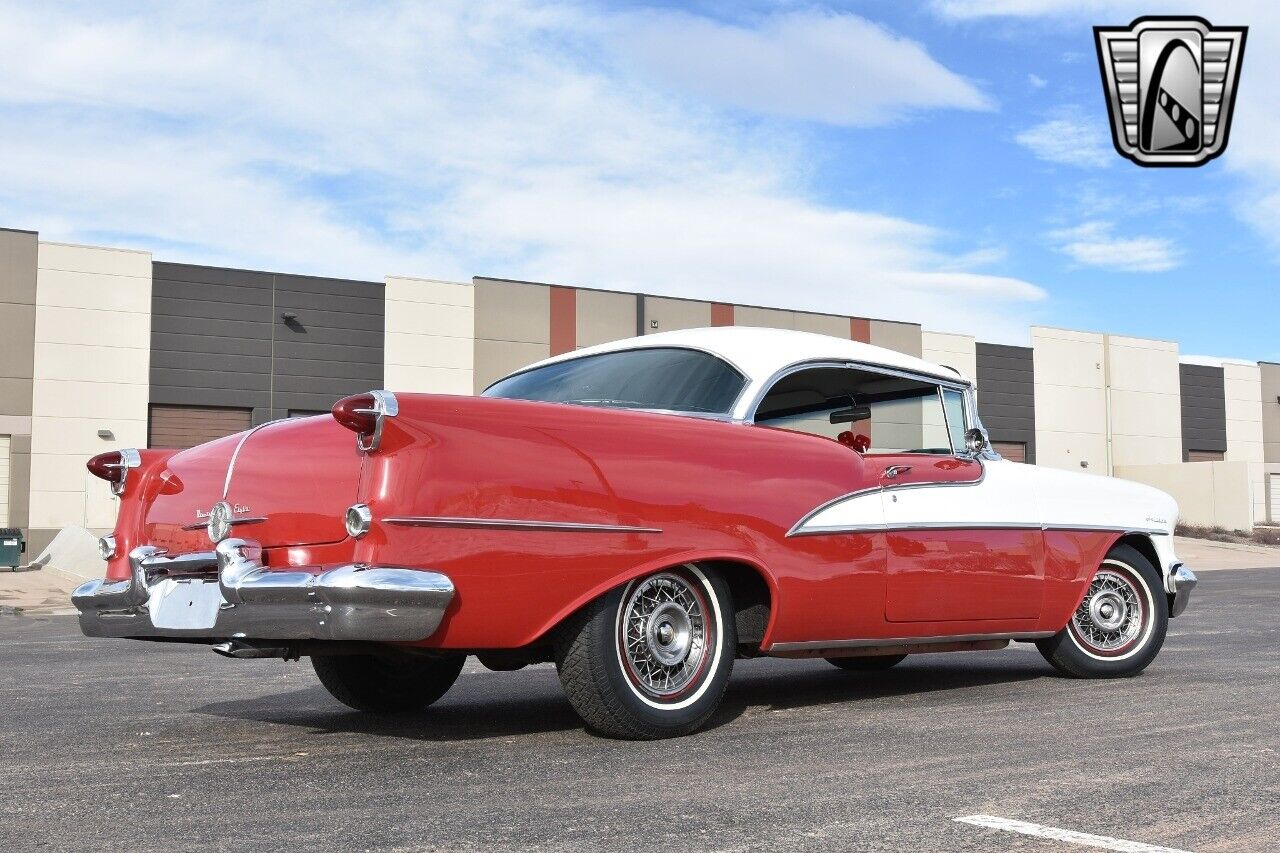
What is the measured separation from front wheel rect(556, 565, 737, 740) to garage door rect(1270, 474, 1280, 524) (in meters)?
51.4

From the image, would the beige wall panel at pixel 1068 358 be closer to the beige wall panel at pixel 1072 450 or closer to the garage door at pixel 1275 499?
the beige wall panel at pixel 1072 450

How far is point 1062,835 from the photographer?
3.39 metres

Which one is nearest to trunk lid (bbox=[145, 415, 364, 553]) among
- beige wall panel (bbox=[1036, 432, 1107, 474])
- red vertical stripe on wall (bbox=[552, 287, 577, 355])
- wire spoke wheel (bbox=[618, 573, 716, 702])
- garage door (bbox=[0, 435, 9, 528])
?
wire spoke wheel (bbox=[618, 573, 716, 702])

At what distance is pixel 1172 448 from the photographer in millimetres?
50125

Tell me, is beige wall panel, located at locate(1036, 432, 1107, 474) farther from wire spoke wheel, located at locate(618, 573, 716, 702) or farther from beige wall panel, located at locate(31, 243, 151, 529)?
Result: wire spoke wheel, located at locate(618, 573, 716, 702)

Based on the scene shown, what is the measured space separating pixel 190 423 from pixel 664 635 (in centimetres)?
2980

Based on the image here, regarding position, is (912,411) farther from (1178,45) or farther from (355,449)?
(1178,45)

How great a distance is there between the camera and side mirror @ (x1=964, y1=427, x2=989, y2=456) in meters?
6.54

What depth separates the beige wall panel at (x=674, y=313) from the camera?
37.3 metres

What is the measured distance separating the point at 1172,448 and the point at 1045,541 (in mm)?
47333

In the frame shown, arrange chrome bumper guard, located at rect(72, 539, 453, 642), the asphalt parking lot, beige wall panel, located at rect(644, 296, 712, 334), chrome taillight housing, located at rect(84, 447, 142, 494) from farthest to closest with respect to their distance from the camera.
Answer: beige wall panel, located at rect(644, 296, 712, 334)
chrome taillight housing, located at rect(84, 447, 142, 494)
chrome bumper guard, located at rect(72, 539, 453, 642)
the asphalt parking lot

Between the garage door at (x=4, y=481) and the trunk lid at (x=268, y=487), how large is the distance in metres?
27.6

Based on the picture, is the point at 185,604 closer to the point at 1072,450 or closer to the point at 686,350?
the point at 686,350

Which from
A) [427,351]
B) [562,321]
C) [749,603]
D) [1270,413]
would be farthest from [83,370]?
[1270,413]
